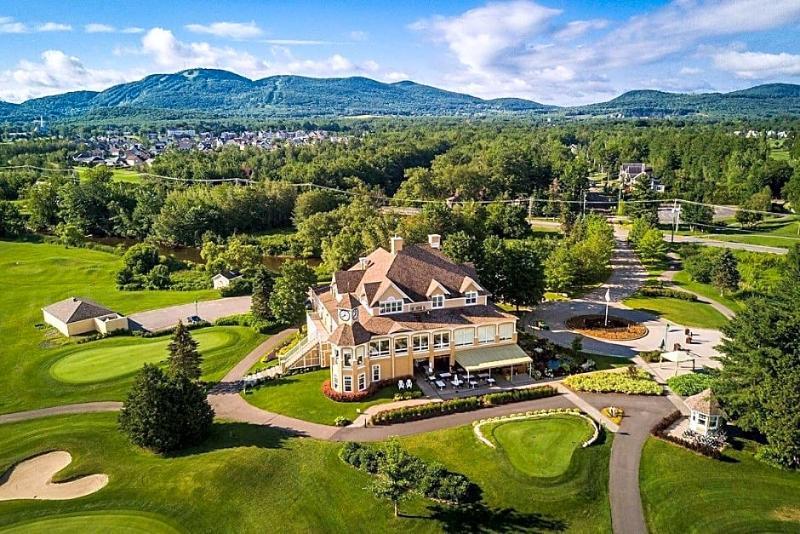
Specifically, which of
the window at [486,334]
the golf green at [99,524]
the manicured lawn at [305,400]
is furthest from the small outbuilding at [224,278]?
the golf green at [99,524]

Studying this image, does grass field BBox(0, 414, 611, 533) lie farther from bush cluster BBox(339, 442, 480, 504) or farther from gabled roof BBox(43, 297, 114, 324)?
gabled roof BBox(43, 297, 114, 324)

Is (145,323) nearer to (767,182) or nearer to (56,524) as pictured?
(56,524)

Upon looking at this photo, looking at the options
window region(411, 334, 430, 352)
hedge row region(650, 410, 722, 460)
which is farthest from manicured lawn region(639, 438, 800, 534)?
window region(411, 334, 430, 352)

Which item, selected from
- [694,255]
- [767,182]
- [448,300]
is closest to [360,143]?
[767,182]

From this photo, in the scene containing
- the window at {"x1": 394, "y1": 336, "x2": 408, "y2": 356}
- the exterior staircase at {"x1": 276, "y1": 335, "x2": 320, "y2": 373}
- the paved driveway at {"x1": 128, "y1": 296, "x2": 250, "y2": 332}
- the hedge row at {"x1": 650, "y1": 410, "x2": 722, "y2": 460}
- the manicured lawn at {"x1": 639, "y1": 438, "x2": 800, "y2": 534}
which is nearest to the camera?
the manicured lawn at {"x1": 639, "y1": 438, "x2": 800, "y2": 534}

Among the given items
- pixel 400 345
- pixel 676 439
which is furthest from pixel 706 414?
pixel 400 345

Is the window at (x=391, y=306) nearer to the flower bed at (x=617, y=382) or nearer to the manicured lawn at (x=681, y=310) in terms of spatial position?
the flower bed at (x=617, y=382)

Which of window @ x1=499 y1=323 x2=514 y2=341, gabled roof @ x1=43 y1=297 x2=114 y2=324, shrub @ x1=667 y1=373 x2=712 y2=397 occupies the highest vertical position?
window @ x1=499 y1=323 x2=514 y2=341
